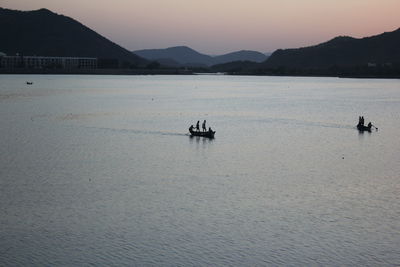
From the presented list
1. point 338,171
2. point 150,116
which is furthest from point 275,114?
point 338,171

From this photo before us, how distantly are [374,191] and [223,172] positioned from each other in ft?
24.9

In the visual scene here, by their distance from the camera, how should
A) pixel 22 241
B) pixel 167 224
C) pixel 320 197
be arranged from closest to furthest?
pixel 22 241 → pixel 167 224 → pixel 320 197

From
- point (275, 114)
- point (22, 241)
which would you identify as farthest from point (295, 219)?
point (275, 114)

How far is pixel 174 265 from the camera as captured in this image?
15.6 m

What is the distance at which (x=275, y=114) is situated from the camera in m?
64.3

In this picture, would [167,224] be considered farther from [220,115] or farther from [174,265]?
[220,115]

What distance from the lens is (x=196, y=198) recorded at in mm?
22703

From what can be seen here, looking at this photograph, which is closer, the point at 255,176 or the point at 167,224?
the point at 167,224

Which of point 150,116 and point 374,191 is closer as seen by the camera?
point 374,191

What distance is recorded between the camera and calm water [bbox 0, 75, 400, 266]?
16656 millimetres

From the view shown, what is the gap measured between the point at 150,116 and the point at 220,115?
8.40m

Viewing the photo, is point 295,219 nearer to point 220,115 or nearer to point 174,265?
point 174,265

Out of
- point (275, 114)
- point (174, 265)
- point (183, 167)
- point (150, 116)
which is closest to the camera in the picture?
point (174, 265)

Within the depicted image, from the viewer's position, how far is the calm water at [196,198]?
54.6 ft
